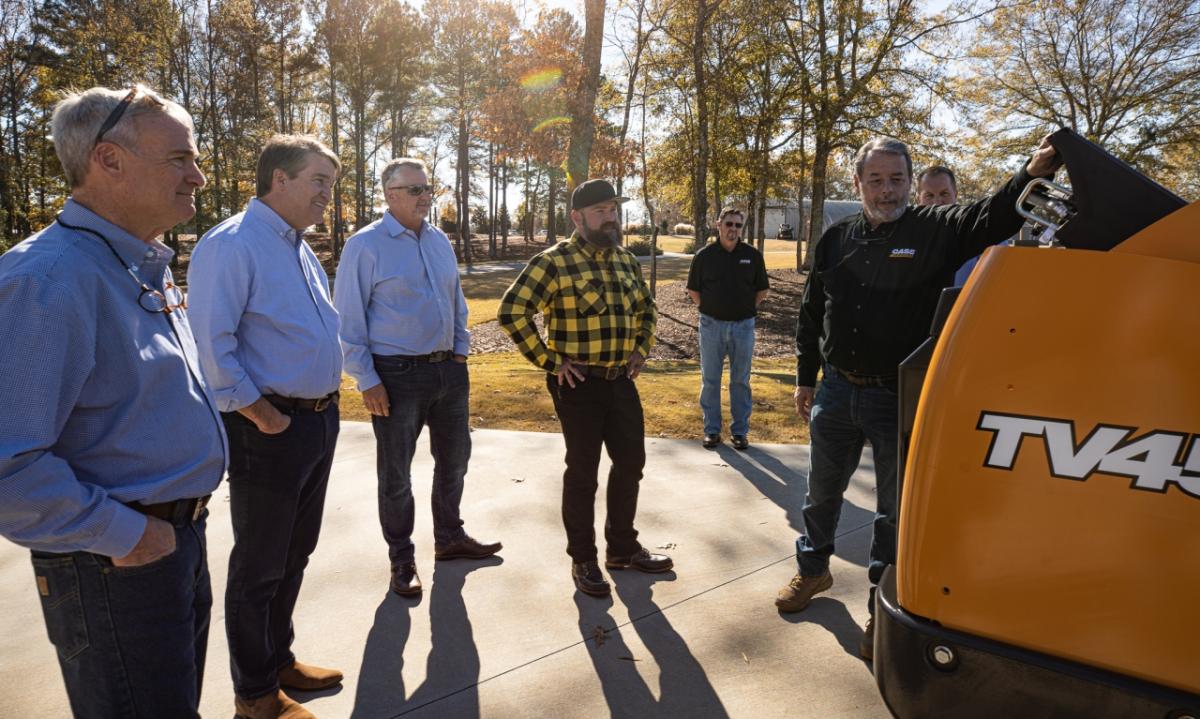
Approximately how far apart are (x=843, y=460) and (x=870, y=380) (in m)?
0.44

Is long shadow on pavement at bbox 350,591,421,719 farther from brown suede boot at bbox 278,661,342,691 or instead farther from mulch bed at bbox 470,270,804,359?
mulch bed at bbox 470,270,804,359

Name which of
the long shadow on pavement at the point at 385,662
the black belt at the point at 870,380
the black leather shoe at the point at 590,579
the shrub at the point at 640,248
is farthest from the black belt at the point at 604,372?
the shrub at the point at 640,248

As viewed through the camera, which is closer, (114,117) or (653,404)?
(114,117)

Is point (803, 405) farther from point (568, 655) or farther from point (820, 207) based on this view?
point (820, 207)

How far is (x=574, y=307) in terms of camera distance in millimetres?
3594

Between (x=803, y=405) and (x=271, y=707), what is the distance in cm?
279

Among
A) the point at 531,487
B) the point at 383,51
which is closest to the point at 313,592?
the point at 531,487

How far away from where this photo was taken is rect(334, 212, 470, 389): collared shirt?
11.5 ft

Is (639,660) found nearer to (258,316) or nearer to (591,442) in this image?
(591,442)

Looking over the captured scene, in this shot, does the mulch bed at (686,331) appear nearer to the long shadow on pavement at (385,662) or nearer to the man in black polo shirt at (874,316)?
the long shadow on pavement at (385,662)

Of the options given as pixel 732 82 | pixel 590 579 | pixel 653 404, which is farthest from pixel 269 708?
pixel 732 82

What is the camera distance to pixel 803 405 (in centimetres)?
377

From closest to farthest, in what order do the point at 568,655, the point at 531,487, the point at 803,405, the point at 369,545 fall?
the point at 568,655, the point at 803,405, the point at 369,545, the point at 531,487

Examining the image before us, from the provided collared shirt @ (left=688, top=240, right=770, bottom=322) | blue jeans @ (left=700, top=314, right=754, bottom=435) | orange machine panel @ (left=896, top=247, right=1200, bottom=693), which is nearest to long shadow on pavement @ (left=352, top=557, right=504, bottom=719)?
orange machine panel @ (left=896, top=247, right=1200, bottom=693)
